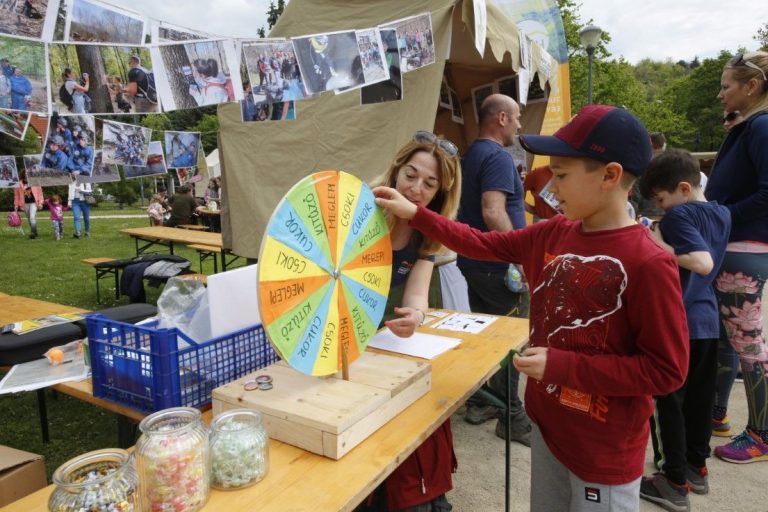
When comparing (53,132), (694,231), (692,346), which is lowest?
(692,346)

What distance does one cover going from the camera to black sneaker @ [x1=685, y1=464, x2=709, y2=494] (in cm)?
247

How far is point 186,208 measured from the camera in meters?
10.9

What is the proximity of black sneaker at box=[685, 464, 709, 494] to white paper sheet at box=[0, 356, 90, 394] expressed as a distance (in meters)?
2.84

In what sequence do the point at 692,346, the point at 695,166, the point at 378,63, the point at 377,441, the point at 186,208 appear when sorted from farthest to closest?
the point at 186,208 < the point at 378,63 < the point at 692,346 < the point at 695,166 < the point at 377,441

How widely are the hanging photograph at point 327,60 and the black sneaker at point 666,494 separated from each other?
2.72 metres

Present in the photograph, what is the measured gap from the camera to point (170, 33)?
7.82 ft

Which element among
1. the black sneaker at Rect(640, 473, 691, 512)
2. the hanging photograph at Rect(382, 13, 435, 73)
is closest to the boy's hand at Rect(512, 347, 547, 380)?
the black sneaker at Rect(640, 473, 691, 512)

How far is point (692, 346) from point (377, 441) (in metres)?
1.95

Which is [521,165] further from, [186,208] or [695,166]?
[186,208]

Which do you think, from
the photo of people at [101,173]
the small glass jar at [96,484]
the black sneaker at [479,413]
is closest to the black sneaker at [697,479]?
the black sneaker at [479,413]

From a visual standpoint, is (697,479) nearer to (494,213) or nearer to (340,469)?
(494,213)

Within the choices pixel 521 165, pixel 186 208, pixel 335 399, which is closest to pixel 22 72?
pixel 335 399

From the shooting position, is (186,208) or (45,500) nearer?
(45,500)

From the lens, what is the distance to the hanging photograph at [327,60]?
278cm
